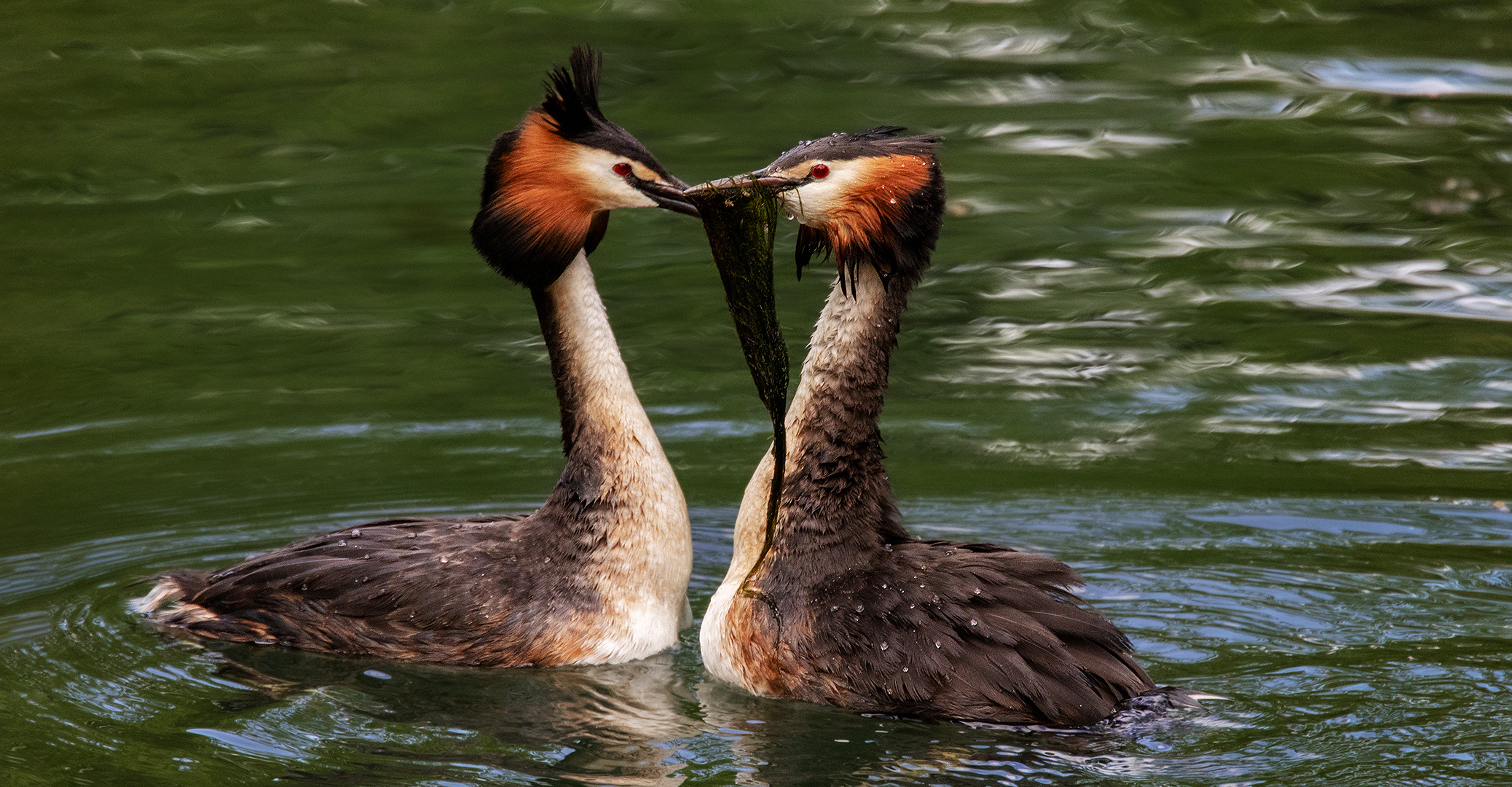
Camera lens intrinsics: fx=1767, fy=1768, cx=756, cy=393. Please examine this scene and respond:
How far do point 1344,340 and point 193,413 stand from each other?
5861 millimetres

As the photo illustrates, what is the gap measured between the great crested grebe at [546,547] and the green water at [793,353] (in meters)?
0.15

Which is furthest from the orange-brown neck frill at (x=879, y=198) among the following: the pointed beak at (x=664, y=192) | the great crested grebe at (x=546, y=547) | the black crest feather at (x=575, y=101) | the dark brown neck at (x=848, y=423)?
the black crest feather at (x=575, y=101)

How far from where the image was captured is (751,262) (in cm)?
555

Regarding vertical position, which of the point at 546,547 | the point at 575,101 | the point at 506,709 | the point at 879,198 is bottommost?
the point at 506,709

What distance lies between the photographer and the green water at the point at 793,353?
5566mm

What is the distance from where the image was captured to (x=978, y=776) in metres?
5.12

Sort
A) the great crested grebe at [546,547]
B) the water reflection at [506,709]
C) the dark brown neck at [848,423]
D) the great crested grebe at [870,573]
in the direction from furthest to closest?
the great crested grebe at [546,547]
the dark brown neck at [848,423]
the great crested grebe at [870,573]
the water reflection at [506,709]

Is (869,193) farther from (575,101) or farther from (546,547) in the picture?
(546,547)

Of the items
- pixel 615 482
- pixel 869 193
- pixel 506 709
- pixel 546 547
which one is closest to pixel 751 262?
pixel 869 193

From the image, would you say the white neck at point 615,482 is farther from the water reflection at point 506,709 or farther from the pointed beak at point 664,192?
the pointed beak at point 664,192

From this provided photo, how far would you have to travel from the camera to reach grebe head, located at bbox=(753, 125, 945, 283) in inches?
226

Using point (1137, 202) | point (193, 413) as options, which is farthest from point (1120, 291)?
point (193, 413)

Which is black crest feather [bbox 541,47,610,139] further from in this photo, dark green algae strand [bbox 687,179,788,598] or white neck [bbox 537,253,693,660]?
dark green algae strand [bbox 687,179,788,598]

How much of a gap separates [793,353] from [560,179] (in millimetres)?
2943
